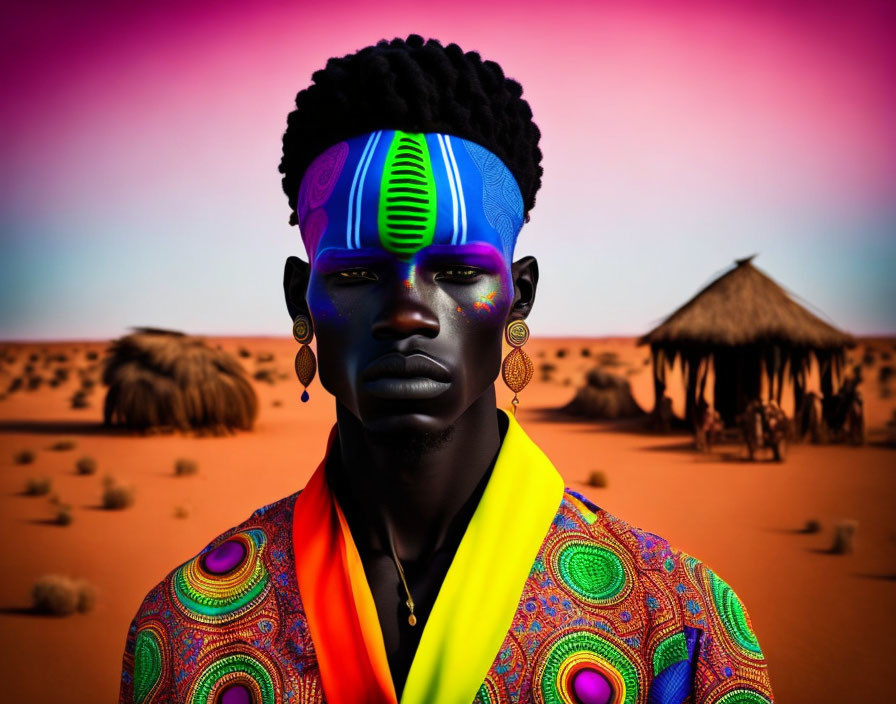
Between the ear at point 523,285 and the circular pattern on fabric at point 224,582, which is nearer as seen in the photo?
the circular pattern on fabric at point 224,582

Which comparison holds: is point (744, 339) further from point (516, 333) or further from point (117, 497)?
point (516, 333)

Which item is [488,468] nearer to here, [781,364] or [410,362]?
[410,362]

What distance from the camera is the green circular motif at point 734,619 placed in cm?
204

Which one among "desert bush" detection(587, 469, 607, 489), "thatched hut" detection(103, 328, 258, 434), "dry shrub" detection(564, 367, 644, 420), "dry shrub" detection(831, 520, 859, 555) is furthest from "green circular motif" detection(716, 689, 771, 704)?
"dry shrub" detection(564, 367, 644, 420)

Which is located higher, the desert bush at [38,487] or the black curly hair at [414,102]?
the black curly hair at [414,102]

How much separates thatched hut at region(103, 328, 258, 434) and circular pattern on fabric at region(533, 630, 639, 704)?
610 inches

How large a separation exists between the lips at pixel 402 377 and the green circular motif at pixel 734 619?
0.89 m

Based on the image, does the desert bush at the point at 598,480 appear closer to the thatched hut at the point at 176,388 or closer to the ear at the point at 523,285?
the thatched hut at the point at 176,388

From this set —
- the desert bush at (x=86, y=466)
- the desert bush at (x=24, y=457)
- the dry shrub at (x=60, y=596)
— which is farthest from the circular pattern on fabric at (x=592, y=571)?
the desert bush at (x=24, y=457)

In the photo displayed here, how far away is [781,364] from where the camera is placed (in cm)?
1638

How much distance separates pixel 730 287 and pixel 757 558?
30.3 feet

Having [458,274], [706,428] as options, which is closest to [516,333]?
[458,274]

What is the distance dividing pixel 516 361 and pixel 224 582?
102 centimetres

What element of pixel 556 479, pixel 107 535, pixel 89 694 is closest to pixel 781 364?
pixel 107 535
